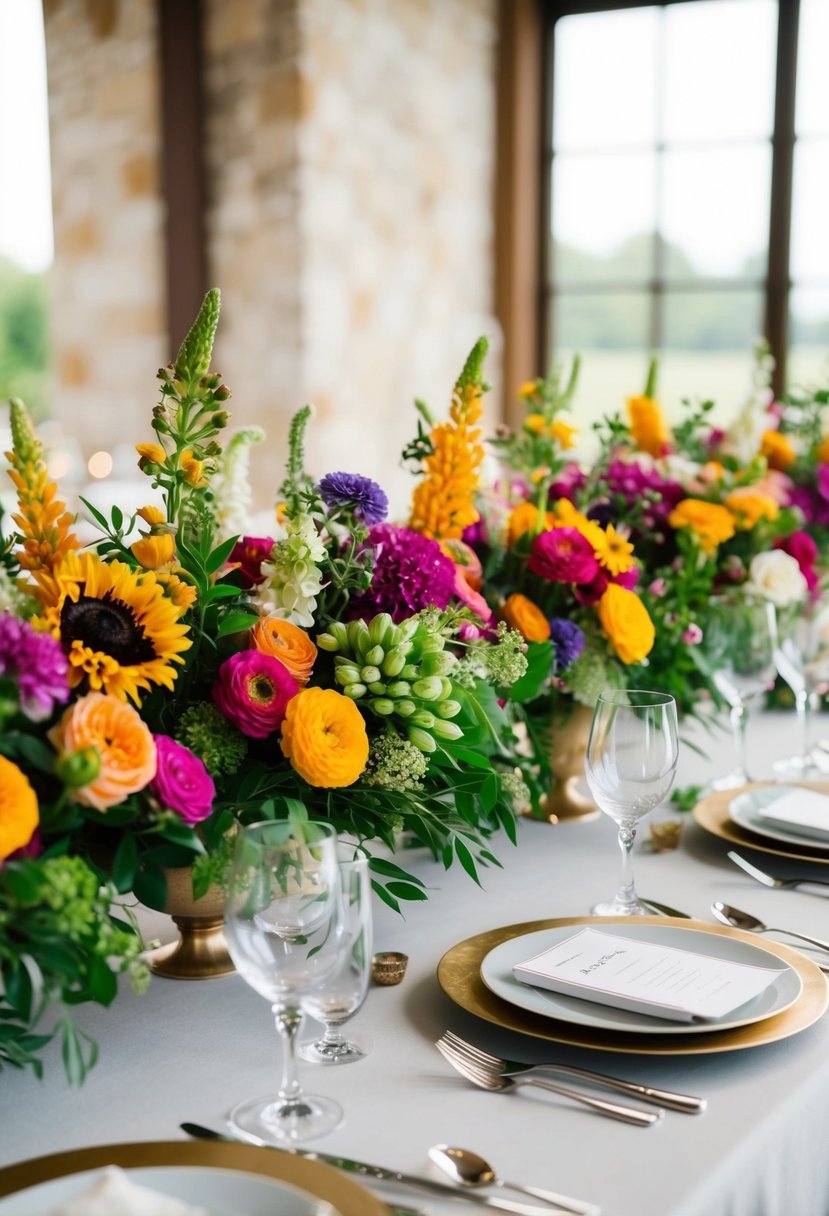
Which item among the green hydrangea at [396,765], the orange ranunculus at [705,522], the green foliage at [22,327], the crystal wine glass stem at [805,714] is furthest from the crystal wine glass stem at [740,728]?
the green foliage at [22,327]

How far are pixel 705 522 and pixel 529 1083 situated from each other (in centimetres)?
105

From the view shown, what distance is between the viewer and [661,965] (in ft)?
3.40

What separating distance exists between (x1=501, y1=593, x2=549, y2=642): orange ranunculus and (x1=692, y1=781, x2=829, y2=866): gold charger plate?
0.27 metres

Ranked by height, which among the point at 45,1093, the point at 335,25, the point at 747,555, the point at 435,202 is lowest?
the point at 45,1093

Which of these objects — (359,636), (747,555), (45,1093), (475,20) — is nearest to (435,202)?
(475,20)

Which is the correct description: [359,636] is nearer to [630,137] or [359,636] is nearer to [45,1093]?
[45,1093]

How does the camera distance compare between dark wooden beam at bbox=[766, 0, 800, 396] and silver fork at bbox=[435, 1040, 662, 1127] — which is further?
dark wooden beam at bbox=[766, 0, 800, 396]

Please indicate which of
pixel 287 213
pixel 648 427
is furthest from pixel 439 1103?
pixel 287 213

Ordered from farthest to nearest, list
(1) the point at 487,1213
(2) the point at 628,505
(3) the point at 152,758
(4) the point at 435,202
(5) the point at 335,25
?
(4) the point at 435,202
(5) the point at 335,25
(2) the point at 628,505
(3) the point at 152,758
(1) the point at 487,1213

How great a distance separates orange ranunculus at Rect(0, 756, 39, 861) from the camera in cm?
79

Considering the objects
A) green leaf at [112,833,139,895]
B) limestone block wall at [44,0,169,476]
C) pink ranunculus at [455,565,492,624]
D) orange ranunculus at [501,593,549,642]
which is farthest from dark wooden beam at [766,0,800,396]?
green leaf at [112,833,139,895]

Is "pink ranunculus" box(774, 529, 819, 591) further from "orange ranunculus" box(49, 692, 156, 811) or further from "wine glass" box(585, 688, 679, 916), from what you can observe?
"orange ranunculus" box(49, 692, 156, 811)

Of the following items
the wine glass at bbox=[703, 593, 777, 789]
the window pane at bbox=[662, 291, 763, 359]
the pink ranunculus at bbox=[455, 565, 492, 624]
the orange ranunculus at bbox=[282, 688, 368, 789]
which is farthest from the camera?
the window pane at bbox=[662, 291, 763, 359]

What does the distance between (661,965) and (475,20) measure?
486cm
